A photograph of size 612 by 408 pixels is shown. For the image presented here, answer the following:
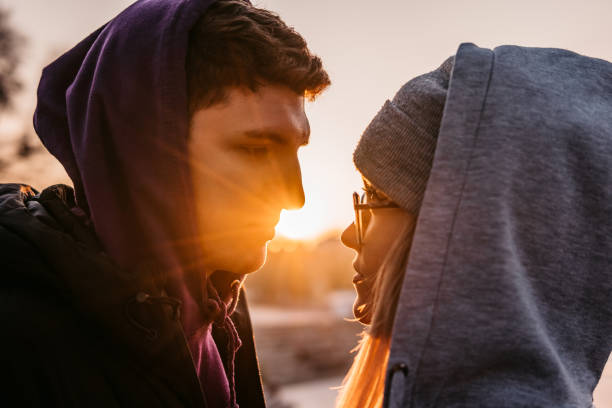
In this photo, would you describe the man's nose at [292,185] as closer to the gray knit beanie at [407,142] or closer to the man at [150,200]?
the man at [150,200]

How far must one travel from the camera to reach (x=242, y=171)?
5.44 feet

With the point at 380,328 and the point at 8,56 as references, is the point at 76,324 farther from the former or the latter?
the point at 8,56

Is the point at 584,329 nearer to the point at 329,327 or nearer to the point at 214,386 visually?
the point at 214,386

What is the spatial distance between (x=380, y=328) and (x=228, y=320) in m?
0.83

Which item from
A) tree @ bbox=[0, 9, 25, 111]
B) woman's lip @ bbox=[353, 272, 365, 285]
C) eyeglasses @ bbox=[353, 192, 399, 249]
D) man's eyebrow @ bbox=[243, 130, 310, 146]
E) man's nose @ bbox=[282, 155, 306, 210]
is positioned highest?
tree @ bbox=[0, 9, 25, 111]

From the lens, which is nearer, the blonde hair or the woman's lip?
the blonde hair

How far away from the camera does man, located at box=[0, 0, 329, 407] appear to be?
4.20 feet

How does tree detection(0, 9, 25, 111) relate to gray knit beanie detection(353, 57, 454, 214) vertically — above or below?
above

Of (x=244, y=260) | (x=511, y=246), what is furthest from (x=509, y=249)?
(x=244, y=260)

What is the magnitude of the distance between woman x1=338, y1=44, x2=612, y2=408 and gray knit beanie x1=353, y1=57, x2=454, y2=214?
0.07 metres

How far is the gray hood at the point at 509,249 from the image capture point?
4.02ft

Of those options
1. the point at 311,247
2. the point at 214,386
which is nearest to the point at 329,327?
the point at 214,386

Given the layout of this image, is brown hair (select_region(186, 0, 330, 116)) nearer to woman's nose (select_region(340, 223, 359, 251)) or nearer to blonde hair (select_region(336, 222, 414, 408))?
woman's nose (select_region(340, 223, 359, 251))

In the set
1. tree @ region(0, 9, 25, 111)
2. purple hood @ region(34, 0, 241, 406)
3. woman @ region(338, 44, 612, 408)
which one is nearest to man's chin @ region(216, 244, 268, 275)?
purple hood @ region(34, 0, 241, 406)
